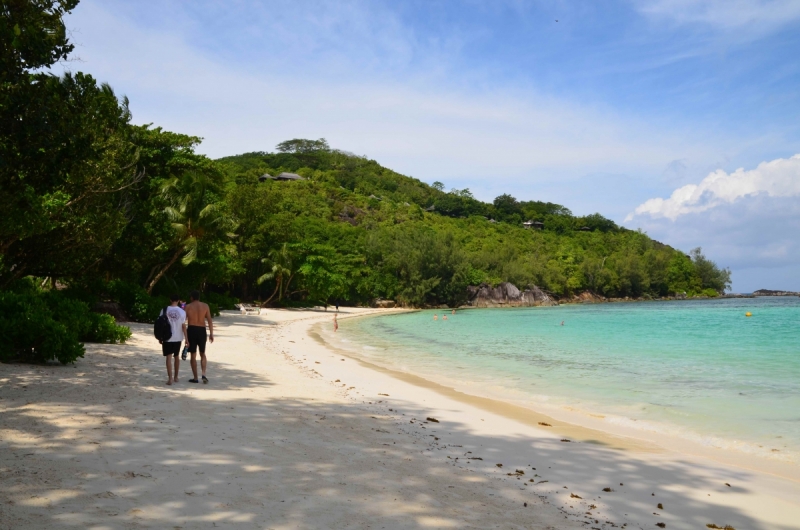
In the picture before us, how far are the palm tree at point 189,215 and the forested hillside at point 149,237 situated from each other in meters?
0.07

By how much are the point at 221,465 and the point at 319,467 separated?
33.1 inches

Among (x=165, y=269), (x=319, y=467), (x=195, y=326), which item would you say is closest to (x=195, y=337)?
(x=195, y=326)

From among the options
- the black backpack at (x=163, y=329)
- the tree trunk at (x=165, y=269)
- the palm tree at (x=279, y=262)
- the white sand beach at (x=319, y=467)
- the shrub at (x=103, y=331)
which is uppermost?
the palm tree at (x=279, y=262)

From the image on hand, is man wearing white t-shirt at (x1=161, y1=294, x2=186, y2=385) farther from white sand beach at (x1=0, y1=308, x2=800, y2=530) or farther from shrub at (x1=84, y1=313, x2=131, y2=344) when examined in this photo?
shrub at (x1=84, y1=313, x2=131, y2=344)

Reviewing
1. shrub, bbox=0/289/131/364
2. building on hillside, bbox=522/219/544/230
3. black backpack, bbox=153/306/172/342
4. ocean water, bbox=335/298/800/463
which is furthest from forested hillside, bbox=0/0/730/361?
building on hillside, bbox=522/219/544/230

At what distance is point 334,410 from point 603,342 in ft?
66.9

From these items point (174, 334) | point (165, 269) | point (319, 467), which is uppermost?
point (165, 269)

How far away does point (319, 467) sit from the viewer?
4992mm

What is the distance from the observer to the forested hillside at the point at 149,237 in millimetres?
7098

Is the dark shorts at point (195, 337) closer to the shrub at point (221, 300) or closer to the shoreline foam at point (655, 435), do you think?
the shoreline foam at point (655, 435)

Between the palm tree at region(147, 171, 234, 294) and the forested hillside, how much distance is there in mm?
66

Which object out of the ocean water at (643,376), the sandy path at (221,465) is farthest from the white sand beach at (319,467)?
the ocean water at (643,376)

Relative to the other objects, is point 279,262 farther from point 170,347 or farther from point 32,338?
point 170,347

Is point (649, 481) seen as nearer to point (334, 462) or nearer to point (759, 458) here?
point (759, 458)
